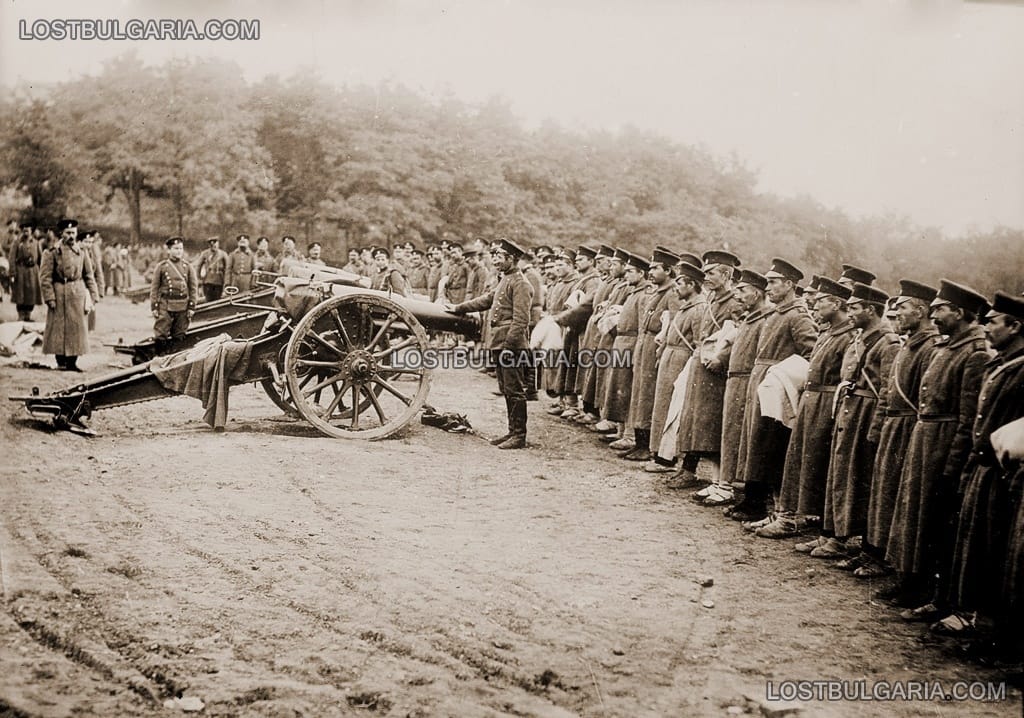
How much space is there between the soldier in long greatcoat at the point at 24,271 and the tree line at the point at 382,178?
3.94 meters

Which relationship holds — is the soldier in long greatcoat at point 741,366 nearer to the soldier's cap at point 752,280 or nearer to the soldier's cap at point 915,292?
the soldier's cap at point 752,280

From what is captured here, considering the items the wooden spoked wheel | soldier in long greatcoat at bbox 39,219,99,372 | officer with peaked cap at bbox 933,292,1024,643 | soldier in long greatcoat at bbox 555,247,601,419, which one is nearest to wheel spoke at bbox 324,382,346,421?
the wooden spoked wheel

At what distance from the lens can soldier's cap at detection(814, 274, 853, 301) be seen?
530 cm

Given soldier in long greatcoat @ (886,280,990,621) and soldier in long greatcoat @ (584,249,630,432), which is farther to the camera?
soldier in long greatcoat @ (584,249,630,432)

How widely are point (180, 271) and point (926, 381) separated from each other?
868 cm

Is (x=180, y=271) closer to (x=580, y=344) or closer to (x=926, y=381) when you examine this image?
(x=580, y=344)

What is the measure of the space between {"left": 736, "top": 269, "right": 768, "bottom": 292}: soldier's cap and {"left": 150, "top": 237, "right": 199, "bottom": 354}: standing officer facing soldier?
22.2ft

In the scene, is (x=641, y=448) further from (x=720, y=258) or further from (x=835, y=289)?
(x=835, y=289)

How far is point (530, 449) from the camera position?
7945mm

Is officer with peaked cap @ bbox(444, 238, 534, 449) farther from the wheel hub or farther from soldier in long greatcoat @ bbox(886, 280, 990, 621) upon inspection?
soldier in long greatcoat @ bbox(886, 280, 990, 621)

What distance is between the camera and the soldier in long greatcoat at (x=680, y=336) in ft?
22.9

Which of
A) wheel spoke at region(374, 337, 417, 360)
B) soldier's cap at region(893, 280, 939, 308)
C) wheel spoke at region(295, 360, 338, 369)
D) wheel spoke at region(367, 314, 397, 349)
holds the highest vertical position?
soldier's cap at region(893, 280, 939, 308)

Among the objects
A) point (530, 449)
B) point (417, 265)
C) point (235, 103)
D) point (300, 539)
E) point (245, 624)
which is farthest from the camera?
point (417, 265)

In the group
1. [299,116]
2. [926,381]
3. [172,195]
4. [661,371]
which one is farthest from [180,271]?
[926,381]
